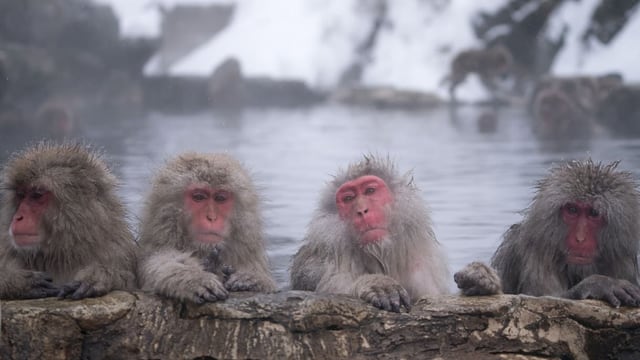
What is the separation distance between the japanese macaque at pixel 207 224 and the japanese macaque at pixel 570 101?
2431mm

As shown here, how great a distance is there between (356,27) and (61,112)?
1853 millimetres

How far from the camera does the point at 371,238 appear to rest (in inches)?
162

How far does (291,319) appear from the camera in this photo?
3.76 meters

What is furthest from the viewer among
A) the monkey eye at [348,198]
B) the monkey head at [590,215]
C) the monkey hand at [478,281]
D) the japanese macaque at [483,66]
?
the japanese macaque at [483,66]

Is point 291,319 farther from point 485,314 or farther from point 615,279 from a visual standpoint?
point 615,279

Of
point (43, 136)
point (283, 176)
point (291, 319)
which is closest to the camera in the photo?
point (291, 319)

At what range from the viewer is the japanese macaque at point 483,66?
5.95 meters

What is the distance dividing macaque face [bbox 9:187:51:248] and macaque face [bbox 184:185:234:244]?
59 centimetres

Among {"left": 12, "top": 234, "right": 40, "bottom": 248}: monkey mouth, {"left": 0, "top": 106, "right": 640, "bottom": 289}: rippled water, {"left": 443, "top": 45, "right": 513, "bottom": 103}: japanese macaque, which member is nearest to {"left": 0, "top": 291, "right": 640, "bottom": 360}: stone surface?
{"left": 12, "top": 234, "right": 40, "bottom": 248}: monkey mouth

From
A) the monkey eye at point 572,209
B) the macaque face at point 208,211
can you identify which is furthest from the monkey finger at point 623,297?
the macaque face at point 208,211

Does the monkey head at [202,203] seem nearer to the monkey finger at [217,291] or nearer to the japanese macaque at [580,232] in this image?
the monkey finger at [217,291]

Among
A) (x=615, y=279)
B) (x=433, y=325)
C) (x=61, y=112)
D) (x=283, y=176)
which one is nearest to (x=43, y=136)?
(x=61, y=112)

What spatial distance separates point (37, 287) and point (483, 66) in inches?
126

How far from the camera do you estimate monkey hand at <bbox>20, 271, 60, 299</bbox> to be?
384cm
